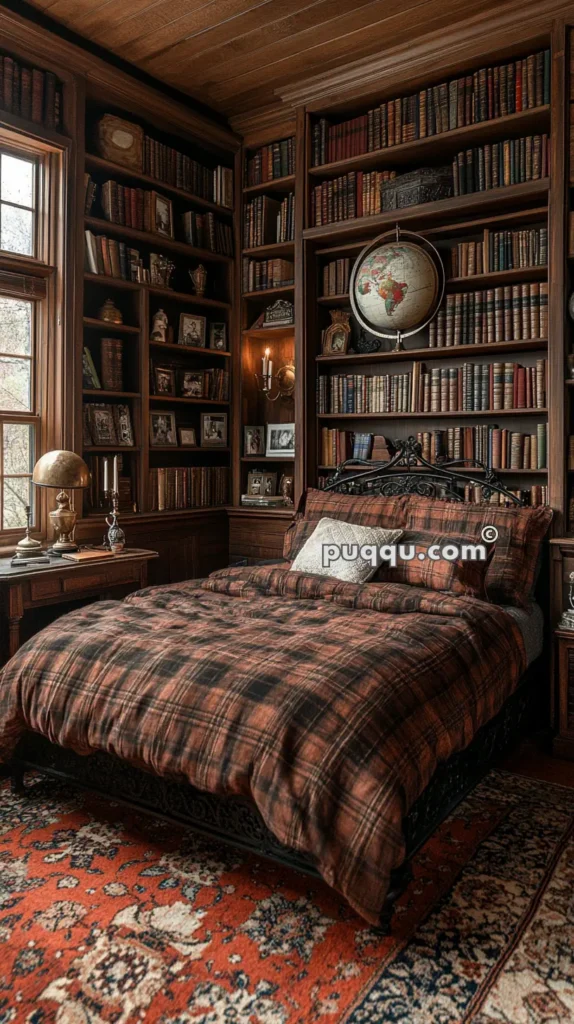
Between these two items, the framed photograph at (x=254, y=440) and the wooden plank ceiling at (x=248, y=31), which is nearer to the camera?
the wooden plank ceiling at (x=248, y=31)

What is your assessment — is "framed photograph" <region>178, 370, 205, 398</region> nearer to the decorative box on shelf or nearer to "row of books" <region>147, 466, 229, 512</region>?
"row of books" <region>147, 466, 229, 512</region>

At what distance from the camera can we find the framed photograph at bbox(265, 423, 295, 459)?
4.50m

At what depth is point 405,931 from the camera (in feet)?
6.32

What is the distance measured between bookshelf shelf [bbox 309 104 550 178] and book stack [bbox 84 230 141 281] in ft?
3.73

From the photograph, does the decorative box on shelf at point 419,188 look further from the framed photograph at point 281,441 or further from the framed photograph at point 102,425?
the framed photograph at point 102,425

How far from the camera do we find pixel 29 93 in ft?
11.4

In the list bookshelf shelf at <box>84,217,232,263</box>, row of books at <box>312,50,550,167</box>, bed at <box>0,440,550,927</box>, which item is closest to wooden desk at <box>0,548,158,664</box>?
bed at <box>0,440,550,927</box>

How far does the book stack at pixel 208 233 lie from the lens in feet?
14.3

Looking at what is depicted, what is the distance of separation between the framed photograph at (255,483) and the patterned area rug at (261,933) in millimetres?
2449

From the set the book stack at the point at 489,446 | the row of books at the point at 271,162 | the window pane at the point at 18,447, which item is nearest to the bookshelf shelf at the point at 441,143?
the row of books at the point at 271,162

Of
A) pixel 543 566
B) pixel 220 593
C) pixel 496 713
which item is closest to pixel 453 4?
pixel 543 566

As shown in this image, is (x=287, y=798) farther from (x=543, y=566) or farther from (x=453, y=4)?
(x=453, y=4)

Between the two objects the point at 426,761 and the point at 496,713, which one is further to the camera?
the point at 496,713

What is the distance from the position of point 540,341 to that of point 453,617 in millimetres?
1524
